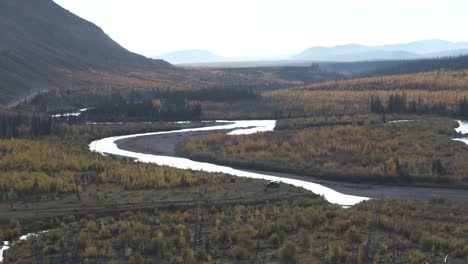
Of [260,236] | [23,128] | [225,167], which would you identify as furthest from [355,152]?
[23,128]

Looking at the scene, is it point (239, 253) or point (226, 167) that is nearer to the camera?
point (239, 253)

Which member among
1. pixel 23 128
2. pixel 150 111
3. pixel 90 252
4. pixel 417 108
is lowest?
pixel 90 252

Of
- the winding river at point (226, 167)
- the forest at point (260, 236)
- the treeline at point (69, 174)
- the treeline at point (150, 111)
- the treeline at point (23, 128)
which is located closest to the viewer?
the forest at point (260, 236)

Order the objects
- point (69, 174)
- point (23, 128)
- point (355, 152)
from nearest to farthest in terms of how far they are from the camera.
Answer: point (69, 174) < point (355, 152) < point (23, 128)

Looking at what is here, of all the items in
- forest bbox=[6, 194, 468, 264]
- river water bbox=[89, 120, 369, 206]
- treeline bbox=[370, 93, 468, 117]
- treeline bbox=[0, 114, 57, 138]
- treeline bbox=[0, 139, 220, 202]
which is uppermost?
treeline bbox=[370, 93, 468, 117]

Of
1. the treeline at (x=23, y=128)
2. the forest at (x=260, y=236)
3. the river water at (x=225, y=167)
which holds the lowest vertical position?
the river water at (x=225, y=167)

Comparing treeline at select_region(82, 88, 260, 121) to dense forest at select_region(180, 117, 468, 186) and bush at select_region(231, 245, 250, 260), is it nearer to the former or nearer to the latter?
dense forest at select_region(180, 117, 468, 186)

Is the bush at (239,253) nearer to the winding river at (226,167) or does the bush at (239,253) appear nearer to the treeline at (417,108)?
the winding river at (226,167)

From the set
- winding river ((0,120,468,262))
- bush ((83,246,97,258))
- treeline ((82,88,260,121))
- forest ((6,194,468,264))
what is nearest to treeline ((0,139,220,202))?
winding river ((0,120,468,262))

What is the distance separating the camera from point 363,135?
8556 cm

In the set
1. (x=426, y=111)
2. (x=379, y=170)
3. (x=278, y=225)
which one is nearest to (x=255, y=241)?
(x=278, y=225)

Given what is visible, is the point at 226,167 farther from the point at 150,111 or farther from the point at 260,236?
the point at 150,111

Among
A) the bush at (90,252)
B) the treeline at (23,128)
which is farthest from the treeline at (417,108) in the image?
the bush at (90,252)

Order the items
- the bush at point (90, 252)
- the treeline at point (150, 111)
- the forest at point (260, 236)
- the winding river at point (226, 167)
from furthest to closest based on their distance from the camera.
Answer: the treeline at point (150, 111)
the winding river at point (226, 167)
the bush at point (90, 252)
the forest at point (260, 236)
